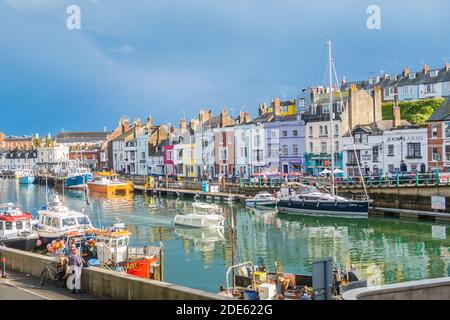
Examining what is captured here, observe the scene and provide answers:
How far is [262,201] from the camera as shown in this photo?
2704 inches

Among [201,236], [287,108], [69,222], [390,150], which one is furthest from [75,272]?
[287,108]

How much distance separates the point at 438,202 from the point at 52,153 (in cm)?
14417

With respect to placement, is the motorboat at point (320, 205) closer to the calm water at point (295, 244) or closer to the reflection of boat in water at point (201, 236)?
the calm water at point (295, 244)

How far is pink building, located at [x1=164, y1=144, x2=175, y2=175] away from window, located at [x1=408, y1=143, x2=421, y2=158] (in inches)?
2005

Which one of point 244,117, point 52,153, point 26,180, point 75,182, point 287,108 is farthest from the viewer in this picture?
point 52,153

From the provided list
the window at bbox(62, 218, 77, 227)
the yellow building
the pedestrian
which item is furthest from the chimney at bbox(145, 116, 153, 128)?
the pedestrian

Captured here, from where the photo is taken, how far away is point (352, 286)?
21.5 metres

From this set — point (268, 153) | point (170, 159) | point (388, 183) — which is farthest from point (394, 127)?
point (170, 159)

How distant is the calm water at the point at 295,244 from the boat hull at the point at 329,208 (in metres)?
1.13

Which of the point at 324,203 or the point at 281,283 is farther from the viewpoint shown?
the point at 324,203

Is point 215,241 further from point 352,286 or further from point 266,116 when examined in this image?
point 266,116

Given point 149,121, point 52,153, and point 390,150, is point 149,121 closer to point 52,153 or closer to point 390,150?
point 52,153
